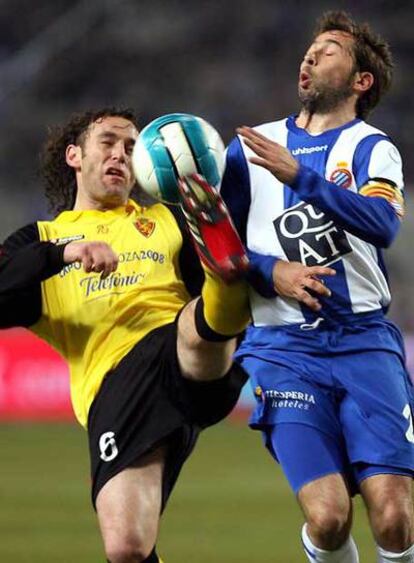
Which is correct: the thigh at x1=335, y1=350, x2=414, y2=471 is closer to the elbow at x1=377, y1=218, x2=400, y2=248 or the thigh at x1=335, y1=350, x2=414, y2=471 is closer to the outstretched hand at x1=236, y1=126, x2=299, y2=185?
the elbow at x1=377, y1=218, x2=400, y2=248

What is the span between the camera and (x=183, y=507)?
358 inches

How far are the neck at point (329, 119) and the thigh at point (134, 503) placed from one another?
1271 mm

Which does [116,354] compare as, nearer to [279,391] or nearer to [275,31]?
[279,391]

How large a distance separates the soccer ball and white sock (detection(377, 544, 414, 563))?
137cm

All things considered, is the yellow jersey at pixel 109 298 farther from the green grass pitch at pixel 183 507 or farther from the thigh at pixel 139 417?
the green grass pitch at pixel 183 507

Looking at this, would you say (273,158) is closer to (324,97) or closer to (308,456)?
(324,97)

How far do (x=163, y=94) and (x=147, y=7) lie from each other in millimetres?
1501

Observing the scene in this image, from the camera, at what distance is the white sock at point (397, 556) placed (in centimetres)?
453

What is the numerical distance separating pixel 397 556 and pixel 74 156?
6.82 feet

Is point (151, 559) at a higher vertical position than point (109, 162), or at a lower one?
lower

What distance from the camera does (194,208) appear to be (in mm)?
4367

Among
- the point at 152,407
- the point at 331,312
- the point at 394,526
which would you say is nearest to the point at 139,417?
the point at 152,407

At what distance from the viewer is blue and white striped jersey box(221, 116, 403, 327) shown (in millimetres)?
4641

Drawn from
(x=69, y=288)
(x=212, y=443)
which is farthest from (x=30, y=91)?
(x=69, y=288)
